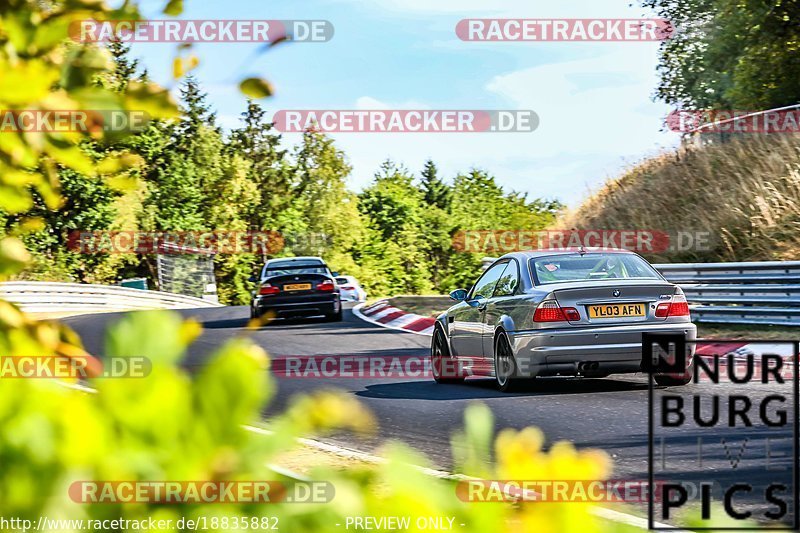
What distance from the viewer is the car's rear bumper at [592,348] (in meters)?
10.4

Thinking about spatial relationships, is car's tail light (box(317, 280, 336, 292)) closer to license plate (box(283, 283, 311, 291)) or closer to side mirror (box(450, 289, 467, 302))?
license plate (box(283, 283, 311, 291))

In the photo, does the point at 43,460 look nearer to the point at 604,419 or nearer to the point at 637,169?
the point at 604,419

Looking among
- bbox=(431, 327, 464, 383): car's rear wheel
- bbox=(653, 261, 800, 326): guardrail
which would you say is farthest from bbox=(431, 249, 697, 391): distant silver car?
bbox=(653, 261, 800, 326): guardrail

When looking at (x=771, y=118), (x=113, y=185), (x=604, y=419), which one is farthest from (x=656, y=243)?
(x=113, y=185)

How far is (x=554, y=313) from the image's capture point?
1056 centimetres

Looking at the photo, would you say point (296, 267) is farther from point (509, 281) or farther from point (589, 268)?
point (589, 268)

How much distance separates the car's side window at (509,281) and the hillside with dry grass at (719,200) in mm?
9667

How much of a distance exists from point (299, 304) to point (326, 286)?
33.8 inches

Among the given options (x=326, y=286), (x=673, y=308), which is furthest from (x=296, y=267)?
(x=673, y=308)

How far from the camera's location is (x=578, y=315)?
34.5 ft

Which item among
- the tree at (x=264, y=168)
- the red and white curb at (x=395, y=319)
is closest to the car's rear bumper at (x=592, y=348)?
the red and white curb at (x=395, y=319)

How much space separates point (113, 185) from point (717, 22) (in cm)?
3191

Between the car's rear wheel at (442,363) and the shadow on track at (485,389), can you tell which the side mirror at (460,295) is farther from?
the shadow on track at (485,389)

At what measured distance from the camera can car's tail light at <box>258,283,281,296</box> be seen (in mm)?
24750
